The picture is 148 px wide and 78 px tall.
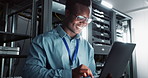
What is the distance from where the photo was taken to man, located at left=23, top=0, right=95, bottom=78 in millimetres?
992

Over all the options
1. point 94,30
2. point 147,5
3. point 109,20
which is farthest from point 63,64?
point 147,5

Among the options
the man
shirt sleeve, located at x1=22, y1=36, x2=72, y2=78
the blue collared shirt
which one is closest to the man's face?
the man

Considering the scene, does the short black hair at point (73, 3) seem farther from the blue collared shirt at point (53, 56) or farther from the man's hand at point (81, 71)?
the man's hand at point (81, 71)

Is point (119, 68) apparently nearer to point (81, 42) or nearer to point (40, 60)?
point (81, 42)

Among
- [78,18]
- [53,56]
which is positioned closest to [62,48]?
[53,56]

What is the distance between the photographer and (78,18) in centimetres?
116

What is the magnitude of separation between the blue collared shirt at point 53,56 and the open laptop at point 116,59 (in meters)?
0.23

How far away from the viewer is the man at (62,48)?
3.26ft

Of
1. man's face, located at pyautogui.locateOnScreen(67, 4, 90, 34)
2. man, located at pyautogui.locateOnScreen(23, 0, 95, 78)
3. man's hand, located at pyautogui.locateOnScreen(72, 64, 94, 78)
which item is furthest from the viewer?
man's face, located at pyautogui.locateOnScreen(67, 4, 90, 34)

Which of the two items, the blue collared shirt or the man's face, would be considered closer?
the blue collared shirt

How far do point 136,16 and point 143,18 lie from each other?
0.17 meters

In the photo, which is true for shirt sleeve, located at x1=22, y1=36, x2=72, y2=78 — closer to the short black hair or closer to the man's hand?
the man's hand

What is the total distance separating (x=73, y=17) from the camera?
3.88 feet

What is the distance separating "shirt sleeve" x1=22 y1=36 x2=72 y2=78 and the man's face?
0.31 m
